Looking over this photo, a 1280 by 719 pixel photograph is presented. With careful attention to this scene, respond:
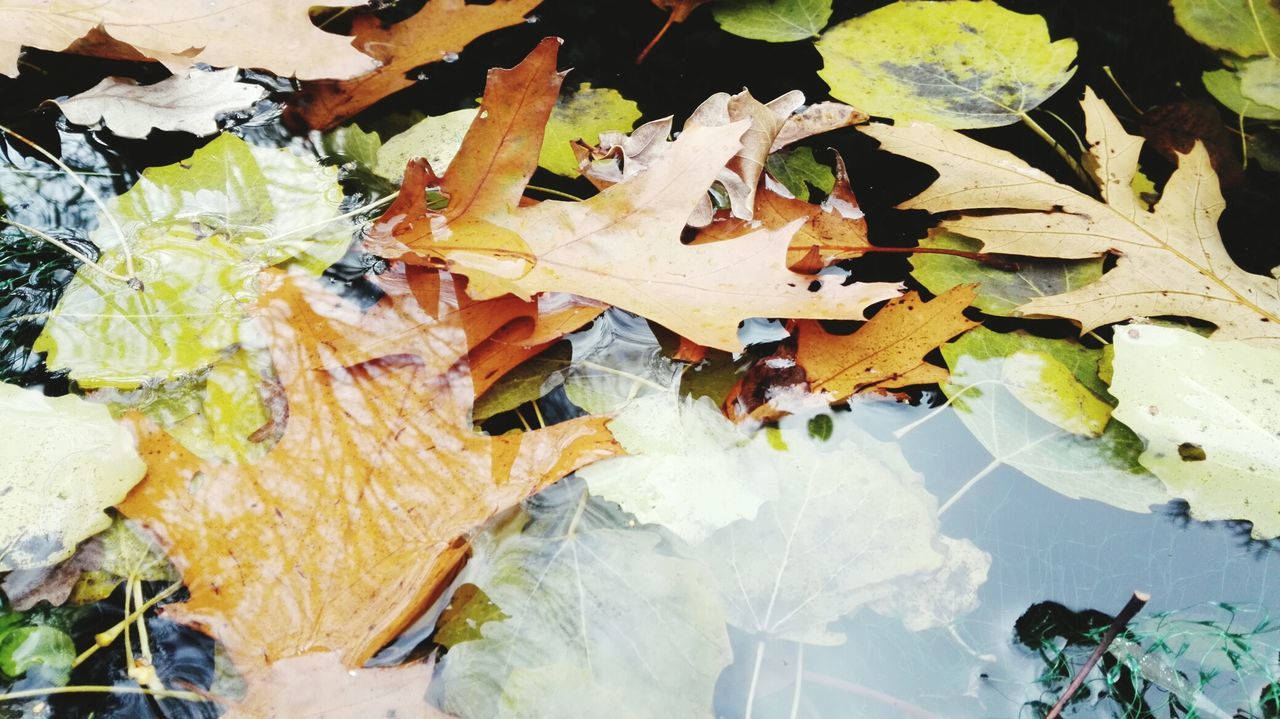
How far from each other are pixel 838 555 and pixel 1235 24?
1.50 meters

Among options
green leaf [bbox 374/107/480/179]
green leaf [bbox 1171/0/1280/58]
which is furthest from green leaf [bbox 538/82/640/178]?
green leaf [bbox 1171/0/1280/58]

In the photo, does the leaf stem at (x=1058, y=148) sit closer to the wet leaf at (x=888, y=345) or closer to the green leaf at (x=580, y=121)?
the wet leaf at (x=888, y=345)

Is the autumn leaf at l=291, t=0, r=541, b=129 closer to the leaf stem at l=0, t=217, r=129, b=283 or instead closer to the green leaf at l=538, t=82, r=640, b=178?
the green leaf at l=538, t=82, r=640, b=178

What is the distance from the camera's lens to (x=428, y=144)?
4.85ft

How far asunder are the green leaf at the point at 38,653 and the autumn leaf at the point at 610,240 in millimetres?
688

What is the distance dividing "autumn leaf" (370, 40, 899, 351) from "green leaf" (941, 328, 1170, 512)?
0.64 ft

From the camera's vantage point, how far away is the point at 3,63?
1.42m

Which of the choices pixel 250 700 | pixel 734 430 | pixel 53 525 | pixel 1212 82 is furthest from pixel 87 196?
pixel 1212 82

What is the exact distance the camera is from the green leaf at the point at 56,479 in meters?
1.03

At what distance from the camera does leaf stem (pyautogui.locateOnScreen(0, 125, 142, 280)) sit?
1282 millimetres

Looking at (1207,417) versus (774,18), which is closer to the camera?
(1207,417)

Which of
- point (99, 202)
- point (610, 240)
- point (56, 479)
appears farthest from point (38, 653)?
point (610, 240)

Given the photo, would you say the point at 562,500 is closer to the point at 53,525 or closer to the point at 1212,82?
the point at 53,525

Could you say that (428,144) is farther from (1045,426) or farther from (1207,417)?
(1207,417)
